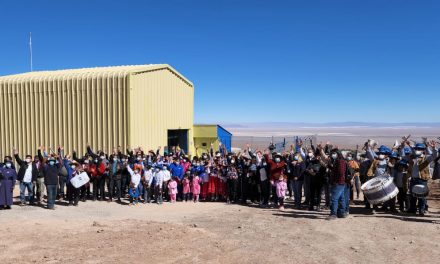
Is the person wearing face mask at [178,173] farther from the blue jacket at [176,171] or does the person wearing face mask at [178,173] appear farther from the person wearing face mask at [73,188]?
the person wearing face mask at [73,188]

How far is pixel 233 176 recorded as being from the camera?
11.5 meters

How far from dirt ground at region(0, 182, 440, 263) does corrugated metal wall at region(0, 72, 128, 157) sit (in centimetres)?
570

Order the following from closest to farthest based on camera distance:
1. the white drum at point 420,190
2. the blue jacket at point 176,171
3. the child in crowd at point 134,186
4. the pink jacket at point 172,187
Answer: the white drum at point 420,190
the child in crowd at point 134,186
the pink jacket at point 172,187
the blue jacket at point 176,171

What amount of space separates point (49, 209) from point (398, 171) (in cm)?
972

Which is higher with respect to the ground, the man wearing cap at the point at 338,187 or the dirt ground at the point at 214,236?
the man wearing cap at the point at 338,187

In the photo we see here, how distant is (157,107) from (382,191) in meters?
11.0

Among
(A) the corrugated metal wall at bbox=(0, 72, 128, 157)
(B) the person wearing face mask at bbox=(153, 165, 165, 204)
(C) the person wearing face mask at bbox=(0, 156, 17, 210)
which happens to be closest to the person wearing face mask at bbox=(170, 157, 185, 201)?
(B) the person wearing face mask at bbox=(153, 165, 165, 204)

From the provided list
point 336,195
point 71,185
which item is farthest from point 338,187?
point 71,185

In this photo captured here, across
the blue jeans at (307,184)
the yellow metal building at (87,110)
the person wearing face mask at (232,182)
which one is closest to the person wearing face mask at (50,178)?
the yellow metal building at (87,110)

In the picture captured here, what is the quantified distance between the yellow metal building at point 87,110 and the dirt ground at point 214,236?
18.6 feet

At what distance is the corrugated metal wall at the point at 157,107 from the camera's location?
15.6 m

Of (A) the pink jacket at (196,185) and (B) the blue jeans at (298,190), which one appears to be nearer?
(B) the blue jeans at (298,190)

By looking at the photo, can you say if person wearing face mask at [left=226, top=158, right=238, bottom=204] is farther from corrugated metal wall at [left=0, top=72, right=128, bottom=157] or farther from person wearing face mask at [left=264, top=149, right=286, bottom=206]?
corrugated metal wall at [left=0, top=72, right=128, bottom=157]

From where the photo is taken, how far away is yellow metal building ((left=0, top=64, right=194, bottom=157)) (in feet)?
50.8
